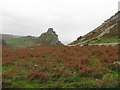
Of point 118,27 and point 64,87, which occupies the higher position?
point 118,27

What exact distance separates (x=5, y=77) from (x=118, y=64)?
29.0 ft

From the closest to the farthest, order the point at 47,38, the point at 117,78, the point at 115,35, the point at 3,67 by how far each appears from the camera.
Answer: the point at 117,78 → the point at 3,67 → the point at 115,35 → the point at 47,38

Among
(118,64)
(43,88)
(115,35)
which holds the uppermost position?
(115,35)

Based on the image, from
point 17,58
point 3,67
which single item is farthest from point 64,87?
point 17,58

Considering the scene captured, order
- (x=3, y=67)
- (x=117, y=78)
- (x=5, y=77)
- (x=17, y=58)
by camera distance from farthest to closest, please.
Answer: (x=17, y=58)
(x=3, y=67)
(x=5, y=77)
(x=117, y=78)

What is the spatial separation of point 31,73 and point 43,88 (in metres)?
2.72

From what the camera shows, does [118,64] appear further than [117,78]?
Yes

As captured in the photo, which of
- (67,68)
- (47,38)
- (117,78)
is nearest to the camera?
(117,78)

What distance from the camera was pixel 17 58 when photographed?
2036 centimetres

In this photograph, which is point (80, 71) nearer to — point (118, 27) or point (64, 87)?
point (64, 87)

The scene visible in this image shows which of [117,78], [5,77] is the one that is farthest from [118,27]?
[5,77]

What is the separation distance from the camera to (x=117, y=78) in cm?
1235

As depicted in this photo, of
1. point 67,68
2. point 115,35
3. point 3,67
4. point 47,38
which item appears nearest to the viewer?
point 67,68

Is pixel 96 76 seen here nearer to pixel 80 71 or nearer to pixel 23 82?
pixel 80 71
